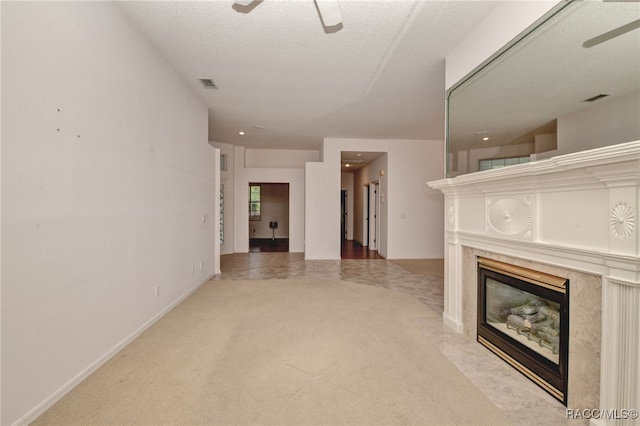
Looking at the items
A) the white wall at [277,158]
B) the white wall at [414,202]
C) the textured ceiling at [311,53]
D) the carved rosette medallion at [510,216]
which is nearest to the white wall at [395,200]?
the white wall at [414,202]

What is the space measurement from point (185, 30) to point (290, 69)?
1.22 meters

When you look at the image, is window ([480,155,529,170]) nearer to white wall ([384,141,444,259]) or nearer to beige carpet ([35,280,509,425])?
beige carpet ([35,280,509,425])

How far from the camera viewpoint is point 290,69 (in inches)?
138

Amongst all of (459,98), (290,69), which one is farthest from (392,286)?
(290,69)

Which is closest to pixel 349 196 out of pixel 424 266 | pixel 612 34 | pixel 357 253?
pixel 357 253

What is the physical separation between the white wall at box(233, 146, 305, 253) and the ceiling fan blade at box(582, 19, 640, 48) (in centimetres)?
686

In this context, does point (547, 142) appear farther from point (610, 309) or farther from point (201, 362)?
point (201, 362)

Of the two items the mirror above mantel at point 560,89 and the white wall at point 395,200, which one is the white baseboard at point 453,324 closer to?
the mirror above mantel at point 560,89

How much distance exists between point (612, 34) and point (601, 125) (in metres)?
0.45

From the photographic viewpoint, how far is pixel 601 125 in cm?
152

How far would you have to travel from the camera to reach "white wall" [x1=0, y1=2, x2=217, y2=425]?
5.02 feet

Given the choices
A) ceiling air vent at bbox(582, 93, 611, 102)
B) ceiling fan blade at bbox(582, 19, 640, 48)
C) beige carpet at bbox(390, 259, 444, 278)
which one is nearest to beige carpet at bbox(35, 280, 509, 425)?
ceiling air vent at bbox(582, 93, 611, 102)

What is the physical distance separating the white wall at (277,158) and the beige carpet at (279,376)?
5772 mm

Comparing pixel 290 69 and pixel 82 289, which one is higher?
pixel 290 69
